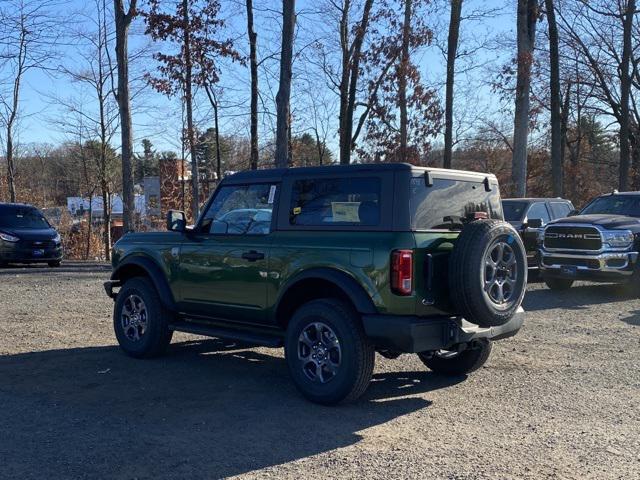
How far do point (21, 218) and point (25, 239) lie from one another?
3.92ft

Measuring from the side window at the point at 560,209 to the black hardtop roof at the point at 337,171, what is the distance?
9982 millimetres

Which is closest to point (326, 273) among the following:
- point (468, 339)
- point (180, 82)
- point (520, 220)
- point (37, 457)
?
point (468, 339)

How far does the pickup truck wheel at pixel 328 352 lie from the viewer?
5727mm

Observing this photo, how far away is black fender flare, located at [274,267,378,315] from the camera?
18.6 ft

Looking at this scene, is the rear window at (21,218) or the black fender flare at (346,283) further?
the rear window at (21,218)

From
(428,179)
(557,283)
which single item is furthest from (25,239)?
(428,179)

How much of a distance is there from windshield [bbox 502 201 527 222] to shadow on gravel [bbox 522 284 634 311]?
1.88 m

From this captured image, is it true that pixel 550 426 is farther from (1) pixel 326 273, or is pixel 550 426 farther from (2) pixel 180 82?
(2) pixel 180 82

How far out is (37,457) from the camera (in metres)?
4.75

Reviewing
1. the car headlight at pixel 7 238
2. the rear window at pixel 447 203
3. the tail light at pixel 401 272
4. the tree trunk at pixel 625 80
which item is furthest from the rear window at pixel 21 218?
the tree trunk at pixel 625 80

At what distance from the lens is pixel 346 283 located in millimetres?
5766

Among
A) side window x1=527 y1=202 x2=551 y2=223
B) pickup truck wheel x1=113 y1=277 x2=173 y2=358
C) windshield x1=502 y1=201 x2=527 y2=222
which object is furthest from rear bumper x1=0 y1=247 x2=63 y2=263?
side window x1=527 y1=202 x2=551 y2=223

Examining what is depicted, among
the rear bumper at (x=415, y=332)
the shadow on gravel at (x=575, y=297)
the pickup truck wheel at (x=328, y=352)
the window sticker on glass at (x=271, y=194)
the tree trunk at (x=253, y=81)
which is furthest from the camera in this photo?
the tree trunk at (x=253, y=81)

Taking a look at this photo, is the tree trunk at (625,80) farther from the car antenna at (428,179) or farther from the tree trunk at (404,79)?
the car antenna at (428,179)
